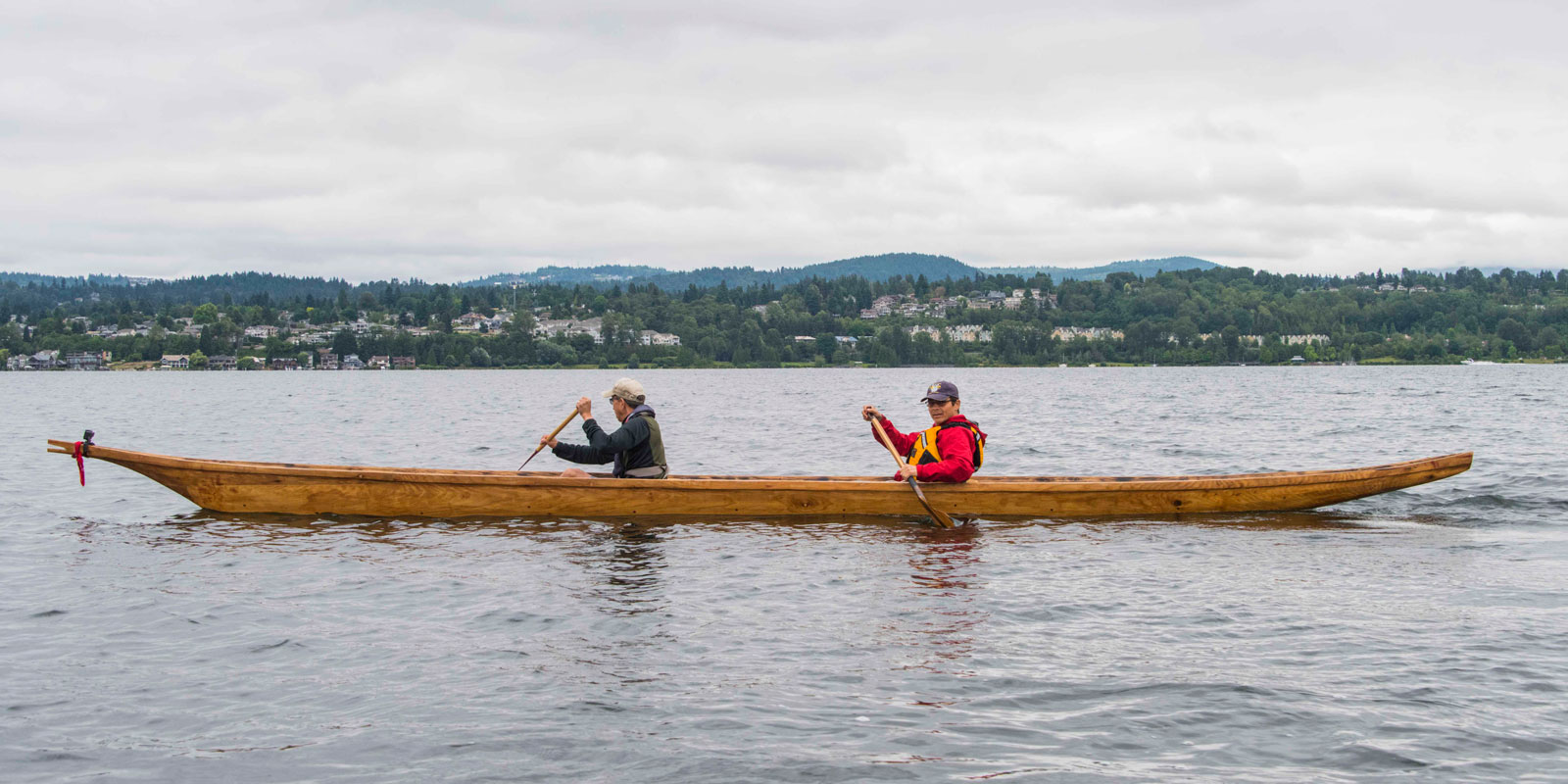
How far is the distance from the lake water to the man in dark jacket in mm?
790

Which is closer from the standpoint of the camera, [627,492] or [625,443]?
[625,443]

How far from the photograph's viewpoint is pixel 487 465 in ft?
91.8

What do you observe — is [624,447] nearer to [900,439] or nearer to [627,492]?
[627,492]

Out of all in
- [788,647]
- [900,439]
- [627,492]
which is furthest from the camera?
[900,439]

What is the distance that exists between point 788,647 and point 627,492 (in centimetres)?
659

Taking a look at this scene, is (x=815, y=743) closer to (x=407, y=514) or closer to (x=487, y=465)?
(x=407, y=514)

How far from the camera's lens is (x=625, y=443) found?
14.9m

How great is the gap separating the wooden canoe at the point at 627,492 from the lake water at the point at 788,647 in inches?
12.2

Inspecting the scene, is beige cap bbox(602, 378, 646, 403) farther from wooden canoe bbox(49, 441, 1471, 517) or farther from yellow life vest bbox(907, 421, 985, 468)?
yellow life vest bbox(907, 421, 985, 468)

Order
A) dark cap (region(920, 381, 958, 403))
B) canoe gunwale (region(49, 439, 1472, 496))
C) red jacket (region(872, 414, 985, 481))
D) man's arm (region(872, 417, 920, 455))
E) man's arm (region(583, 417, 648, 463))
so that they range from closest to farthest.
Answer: dark cap (region(920, 381, 958, 403)), man's arm (region(583, 417, 648, 463)), red jacket (region(872, 414, 985, 481)), canoe gunwale (region(49, 439, 1472, 496)), man's arm (region(872, 417, 920, 455))

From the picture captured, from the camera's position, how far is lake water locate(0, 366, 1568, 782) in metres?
6.75

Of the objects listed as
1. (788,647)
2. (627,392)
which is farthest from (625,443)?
(788,647)

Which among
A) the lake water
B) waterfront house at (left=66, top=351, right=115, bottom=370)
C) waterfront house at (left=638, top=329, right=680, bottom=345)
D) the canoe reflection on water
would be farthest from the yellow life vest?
waterfront house at (left=66, top=351, right=115, bottom=370)

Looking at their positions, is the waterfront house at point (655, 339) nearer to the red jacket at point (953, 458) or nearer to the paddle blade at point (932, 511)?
the red jacket at point (953, 458)
